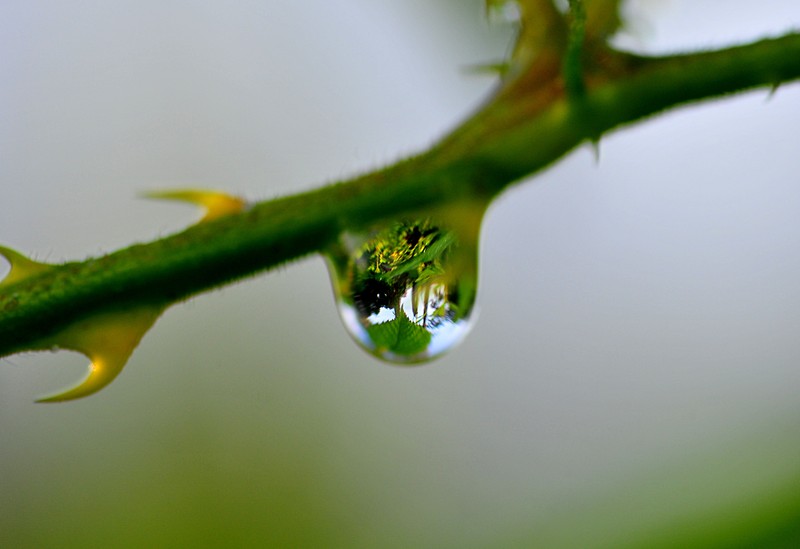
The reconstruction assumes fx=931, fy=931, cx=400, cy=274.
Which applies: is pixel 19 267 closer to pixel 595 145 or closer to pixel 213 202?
pixel 213 202

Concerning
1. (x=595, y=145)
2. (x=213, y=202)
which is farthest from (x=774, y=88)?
(x=213, y=202)

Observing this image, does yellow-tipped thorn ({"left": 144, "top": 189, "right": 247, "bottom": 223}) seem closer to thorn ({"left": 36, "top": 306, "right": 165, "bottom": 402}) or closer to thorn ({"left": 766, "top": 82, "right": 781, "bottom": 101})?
thorn ({"left": 36, "top": 306, "right": 165, "bottom": 402})

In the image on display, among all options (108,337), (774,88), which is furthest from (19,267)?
(774,88)

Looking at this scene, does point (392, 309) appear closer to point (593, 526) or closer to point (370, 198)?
point (370, 198)

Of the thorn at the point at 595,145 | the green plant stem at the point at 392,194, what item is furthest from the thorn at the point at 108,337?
the thorn at the point at 595,145

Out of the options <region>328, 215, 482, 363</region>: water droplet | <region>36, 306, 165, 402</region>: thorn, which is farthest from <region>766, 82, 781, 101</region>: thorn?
<region>36, 306, 165, 402</region>: thorn

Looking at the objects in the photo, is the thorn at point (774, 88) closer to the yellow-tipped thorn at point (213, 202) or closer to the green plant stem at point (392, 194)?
the green plant stem at point (392, 194)
